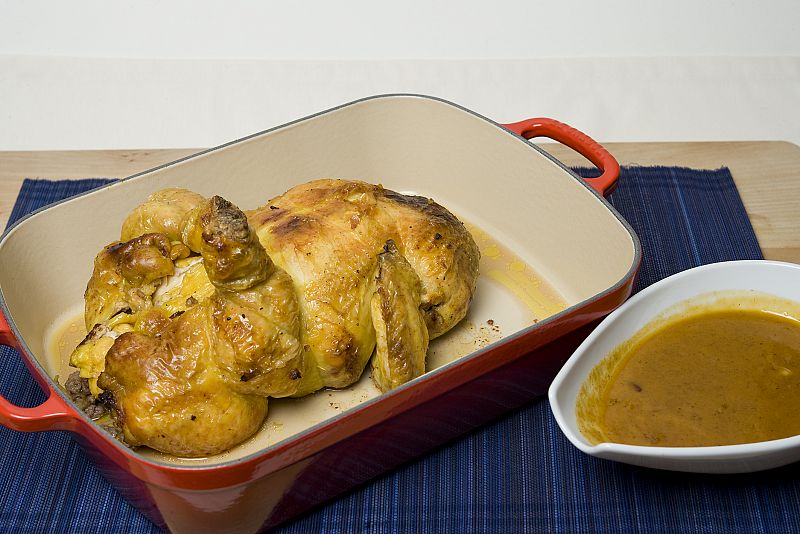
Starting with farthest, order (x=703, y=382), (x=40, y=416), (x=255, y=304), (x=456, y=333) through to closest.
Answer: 1. (x=456, y=333)
2. (x=703, y=382)
3. (x=255, y=304)
4. (x=40, y=416)

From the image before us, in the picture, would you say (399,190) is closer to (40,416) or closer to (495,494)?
(495,494)

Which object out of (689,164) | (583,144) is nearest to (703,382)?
(583,144)

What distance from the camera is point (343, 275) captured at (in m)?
2.77

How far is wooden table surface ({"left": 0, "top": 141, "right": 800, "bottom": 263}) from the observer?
3824mm

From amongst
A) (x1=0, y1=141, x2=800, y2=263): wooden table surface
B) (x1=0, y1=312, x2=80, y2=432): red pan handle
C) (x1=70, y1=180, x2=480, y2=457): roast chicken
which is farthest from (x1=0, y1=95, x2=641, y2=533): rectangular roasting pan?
(x1=0, y1=141, x2=800, y2=263): wooden table surface

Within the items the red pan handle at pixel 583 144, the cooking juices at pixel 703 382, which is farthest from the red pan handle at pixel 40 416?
the red pan handle at pixel 583 144

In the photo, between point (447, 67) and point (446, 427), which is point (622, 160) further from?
point (446, 427)

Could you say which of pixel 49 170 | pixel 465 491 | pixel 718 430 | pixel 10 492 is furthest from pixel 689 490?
pixel 49 170

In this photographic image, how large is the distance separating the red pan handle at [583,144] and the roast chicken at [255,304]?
1.72 ft

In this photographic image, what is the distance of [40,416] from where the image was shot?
234cm

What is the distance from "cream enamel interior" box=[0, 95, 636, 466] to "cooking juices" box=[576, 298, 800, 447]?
0.93ft

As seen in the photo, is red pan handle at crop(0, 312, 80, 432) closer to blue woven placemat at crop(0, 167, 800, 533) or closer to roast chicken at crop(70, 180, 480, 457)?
roast chicken at crop(70, 180, 480, 457)

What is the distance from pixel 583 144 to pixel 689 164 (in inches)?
36.9

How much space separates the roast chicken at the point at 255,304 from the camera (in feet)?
8.36
